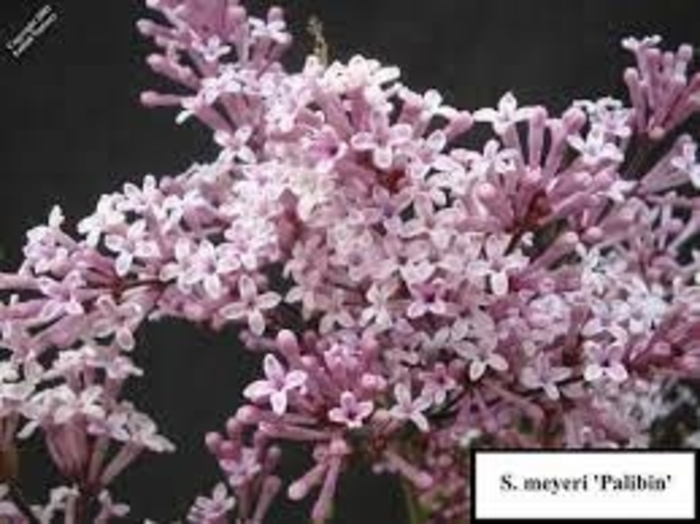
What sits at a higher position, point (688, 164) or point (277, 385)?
point (688, 164)

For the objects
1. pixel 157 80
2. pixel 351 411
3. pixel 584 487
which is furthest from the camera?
pixel 157 80

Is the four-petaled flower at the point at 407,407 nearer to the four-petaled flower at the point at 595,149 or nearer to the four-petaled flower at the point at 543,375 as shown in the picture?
the four-petaled flower at the point at 543,375

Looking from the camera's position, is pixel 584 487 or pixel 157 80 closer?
pixel 584 487

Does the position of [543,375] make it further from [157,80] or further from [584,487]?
[157,80]

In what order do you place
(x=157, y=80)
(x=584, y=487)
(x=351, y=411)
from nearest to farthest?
(x=351, y=411) → (x=584, y=487) → (x=157, y=80)

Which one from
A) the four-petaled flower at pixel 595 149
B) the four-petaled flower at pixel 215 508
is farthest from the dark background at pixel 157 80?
the four-petaled flower at pixel 595 149

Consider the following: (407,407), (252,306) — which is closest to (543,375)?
(407,407)

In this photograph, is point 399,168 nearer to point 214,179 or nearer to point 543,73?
point 214,179

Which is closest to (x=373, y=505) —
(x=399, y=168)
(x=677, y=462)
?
(x=677, y=462)
